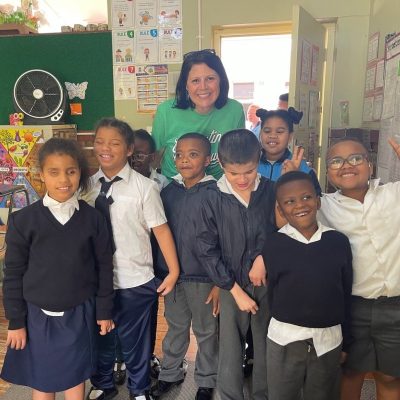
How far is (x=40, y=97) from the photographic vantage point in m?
3.64

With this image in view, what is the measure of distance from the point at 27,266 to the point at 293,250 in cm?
87

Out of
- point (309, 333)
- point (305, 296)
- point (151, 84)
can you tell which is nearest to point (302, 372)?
point (309, 333)

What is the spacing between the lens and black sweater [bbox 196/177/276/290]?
1362 mm

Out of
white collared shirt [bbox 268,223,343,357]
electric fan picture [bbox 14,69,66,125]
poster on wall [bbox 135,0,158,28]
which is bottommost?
white collared shirt [bbox 268,223,343,357]

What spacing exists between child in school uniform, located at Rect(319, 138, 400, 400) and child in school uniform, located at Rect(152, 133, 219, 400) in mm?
477

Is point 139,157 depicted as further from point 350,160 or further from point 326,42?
point 326,42

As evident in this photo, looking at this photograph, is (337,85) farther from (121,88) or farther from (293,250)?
(293,250)

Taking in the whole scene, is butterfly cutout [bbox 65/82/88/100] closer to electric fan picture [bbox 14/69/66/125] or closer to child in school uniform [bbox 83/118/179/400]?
electric fan picture [bbox 14/69/66/125]

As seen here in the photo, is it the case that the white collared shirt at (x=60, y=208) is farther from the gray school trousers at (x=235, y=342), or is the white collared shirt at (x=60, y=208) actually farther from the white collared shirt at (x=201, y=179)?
the gray school trousers at (x=235, y=342)

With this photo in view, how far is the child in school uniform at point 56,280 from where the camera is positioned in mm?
1258

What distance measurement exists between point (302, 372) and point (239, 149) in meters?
0.76

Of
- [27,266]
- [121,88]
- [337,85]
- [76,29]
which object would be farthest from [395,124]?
[76,29]

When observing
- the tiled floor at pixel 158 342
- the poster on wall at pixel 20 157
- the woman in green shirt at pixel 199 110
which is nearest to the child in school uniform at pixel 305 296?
the woman in green shirt at pixel 199 110

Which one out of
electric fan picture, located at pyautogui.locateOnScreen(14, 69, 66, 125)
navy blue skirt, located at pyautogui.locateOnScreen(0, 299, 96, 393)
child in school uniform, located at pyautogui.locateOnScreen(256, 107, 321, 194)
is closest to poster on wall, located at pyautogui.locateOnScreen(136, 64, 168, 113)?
electric fan picture, located at pyautogui.locateOnScreen(14, 69, 66, 125)
